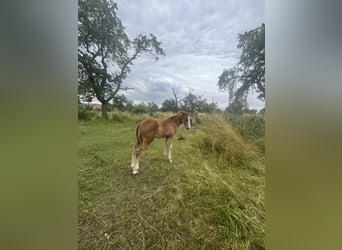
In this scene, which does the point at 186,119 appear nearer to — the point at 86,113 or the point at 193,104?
the point at 193,104

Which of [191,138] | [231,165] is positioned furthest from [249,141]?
[191,138]

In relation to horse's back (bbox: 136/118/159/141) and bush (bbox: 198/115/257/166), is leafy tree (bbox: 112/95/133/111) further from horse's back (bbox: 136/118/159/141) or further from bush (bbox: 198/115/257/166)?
bush (bbox: 198/115/257/166)

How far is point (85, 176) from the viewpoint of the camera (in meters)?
1.21

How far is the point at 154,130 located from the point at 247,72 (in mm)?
588

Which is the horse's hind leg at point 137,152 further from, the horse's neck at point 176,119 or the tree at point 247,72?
the tree at point 247,72

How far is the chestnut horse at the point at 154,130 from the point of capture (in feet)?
4.27

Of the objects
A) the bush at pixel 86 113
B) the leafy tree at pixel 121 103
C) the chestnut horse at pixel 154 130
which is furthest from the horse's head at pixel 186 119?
the bush at pixel 86 113

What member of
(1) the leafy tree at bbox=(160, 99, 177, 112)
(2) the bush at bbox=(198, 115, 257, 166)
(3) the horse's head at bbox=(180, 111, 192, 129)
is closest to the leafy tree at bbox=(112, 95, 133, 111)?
(1) the leafy tree at bbox=(160, 99, 177, 112)

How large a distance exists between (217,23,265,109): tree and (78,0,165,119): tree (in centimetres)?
40
